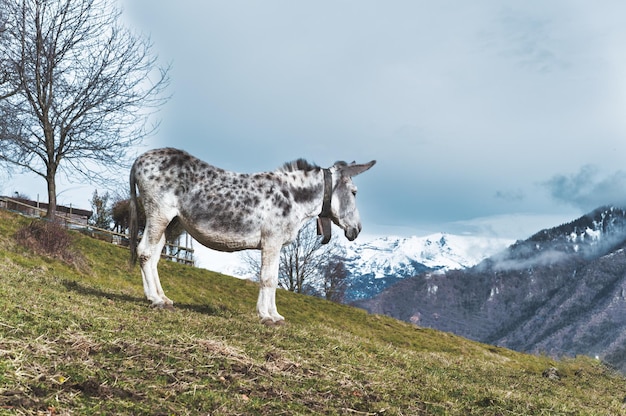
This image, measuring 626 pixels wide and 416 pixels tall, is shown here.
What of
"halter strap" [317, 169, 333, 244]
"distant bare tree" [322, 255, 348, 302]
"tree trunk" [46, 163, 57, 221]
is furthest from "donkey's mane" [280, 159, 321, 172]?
"distant bare tree" [322, 255, 348, 302]

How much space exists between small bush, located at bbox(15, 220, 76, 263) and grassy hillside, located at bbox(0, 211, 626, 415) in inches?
406

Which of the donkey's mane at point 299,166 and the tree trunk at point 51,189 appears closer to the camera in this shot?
the donkey's mane at point 299,166

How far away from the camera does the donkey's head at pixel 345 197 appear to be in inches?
549

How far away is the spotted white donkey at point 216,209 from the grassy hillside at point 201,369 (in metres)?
1.06

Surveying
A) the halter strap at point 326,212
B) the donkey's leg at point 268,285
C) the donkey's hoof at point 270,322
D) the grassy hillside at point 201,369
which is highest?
the halter strap at point 326,212

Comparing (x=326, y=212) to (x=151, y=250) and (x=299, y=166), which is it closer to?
(x=299, y=166)

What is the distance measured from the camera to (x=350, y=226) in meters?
14.1

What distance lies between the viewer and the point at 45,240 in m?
25.9

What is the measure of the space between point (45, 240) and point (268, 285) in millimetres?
16555

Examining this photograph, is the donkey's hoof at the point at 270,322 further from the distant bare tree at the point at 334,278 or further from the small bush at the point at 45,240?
the distant bare tree at the point at 334,278

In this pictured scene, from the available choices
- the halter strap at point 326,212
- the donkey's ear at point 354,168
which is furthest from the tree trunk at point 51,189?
the donkey's ear at point 354,168

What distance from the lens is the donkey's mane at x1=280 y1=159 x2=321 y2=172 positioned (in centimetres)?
1382

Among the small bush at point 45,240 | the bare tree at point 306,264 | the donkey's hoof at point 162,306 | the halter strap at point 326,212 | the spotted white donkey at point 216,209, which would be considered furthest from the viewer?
the bare tree at point 306,264

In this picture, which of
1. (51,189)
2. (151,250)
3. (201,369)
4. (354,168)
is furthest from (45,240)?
(201,369)
